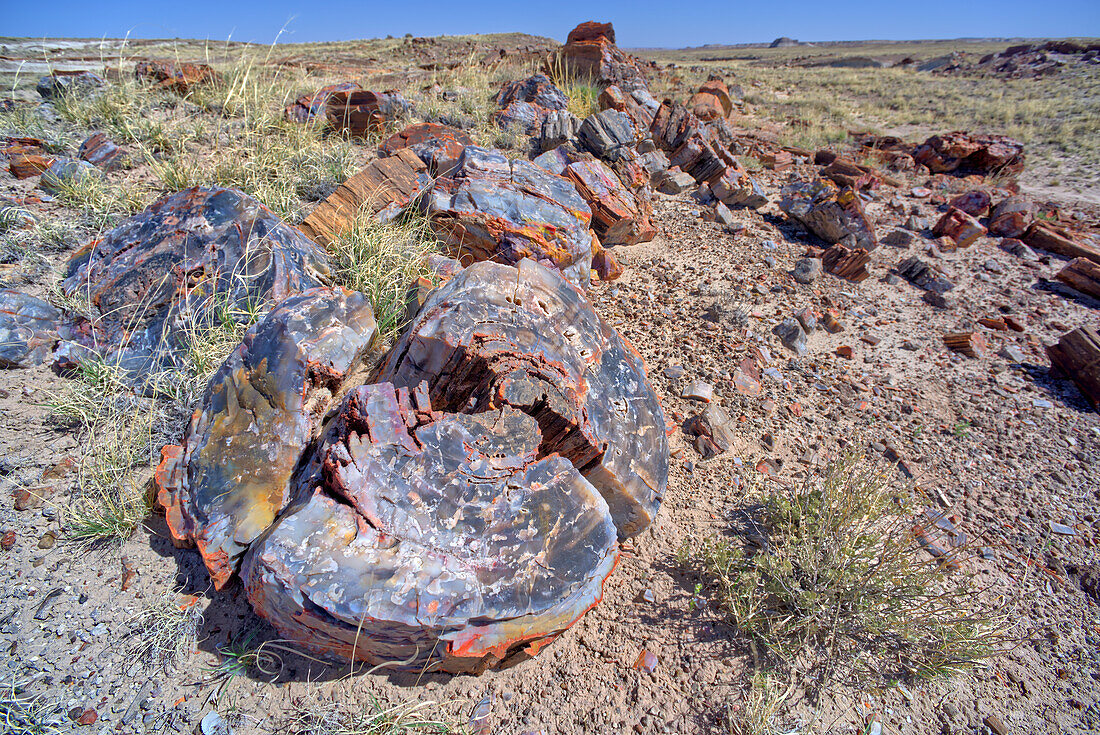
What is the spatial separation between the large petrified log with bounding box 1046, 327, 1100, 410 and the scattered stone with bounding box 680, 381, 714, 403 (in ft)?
9.86

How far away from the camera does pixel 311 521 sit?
1633 mm

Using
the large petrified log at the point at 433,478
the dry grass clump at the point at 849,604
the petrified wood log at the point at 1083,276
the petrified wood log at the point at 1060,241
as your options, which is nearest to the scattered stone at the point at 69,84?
the large petrified log at the point at 433,478

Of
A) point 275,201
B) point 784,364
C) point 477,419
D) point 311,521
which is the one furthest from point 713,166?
point 311,521

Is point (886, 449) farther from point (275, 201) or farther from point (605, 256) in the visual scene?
point (275, 201)

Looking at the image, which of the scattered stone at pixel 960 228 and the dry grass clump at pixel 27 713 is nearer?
the dry grass clump at pixel 27 713

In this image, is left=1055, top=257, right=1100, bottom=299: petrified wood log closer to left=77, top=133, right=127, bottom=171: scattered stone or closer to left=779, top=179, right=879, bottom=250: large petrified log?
left=779, top=179, right=879, bottom=250: large petrified log

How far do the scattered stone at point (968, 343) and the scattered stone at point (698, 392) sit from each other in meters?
2.49

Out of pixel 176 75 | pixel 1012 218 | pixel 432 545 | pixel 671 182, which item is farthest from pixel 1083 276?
pixel 176 75

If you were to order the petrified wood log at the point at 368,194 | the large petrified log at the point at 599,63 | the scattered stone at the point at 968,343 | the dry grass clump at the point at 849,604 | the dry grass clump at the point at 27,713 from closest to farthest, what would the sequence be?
1. the dry grass clump at the point at 27,713
2. the dry grass clump at the point at 849,604
3. the petrified wood log at the point at 368,194
4. the scattered stone at the point at 968,343
5. the large petrified log at the point at 599,63

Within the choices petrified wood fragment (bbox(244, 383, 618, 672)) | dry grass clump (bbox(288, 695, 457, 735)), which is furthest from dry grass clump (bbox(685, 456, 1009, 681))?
dry grass clump (bbox(288, 695, 457, 735))

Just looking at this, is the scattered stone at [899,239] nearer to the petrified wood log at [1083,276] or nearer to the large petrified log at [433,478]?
the petrified wood log at [1083,276]

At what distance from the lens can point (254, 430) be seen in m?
2.03

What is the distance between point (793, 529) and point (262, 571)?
2391 mm

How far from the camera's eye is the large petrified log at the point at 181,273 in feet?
8.91
